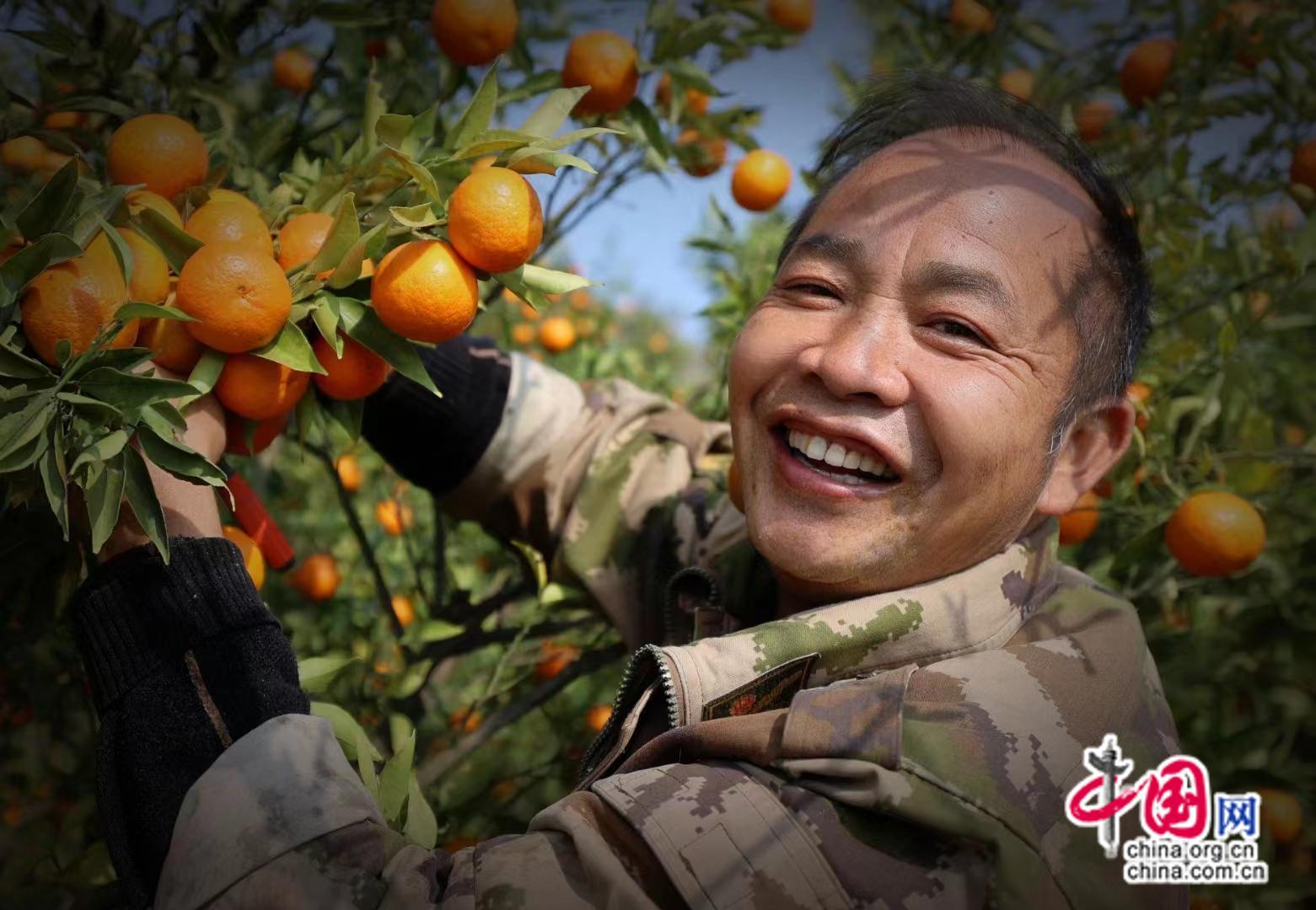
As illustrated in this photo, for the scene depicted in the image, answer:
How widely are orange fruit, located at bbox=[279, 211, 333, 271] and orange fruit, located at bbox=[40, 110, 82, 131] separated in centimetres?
34

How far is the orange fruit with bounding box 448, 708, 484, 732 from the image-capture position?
7.35 feet

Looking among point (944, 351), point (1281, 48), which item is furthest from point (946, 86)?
point (1281, 48)

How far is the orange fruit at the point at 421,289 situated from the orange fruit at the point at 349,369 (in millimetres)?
97

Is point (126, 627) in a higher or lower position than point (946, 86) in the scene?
lower

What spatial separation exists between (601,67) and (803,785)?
1130 mm

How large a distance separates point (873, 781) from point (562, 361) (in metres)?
2.17

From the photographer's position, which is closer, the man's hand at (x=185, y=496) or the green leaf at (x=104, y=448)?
the green leaf at (x=104, y=448)

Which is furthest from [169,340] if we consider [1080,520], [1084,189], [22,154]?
[1080,520]

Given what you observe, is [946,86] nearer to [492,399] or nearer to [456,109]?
[456,109]

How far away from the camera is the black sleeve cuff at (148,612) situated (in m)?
1.21

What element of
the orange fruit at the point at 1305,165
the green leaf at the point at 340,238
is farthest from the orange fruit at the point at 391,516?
the orange fruit at the point at 1305,165

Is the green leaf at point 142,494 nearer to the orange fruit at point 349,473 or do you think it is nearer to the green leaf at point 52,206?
the green leaf at point 52,206

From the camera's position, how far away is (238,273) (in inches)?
45.1

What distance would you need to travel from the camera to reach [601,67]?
163 cm
